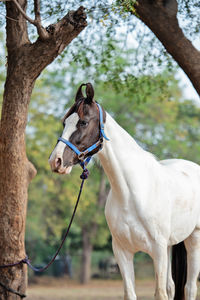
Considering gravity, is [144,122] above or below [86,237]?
above

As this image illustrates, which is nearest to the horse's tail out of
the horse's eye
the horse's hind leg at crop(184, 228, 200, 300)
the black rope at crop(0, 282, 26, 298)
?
the horse's hind leg at crop(184, 228, 200, 300)

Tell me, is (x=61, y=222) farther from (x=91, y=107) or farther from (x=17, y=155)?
(x=91, y=107)

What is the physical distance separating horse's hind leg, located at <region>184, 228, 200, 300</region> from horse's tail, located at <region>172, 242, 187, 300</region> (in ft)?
1.07

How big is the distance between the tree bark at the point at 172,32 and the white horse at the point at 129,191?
2493 mm

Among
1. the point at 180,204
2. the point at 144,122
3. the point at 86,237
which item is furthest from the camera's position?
the point at 86,237

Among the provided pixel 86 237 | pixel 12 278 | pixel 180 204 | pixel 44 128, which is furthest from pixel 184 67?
pixel 86 237

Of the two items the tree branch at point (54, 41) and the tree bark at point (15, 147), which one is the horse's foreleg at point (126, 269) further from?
the tree branch at point (54, 41)

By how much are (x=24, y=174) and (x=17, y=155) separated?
30cm

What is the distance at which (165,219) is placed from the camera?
432cm

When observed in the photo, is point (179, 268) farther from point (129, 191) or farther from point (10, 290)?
point (10, 290)

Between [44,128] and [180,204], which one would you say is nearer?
[180,204]

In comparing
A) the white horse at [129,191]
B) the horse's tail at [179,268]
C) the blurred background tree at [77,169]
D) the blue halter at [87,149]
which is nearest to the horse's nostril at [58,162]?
the white horse at [129,191]

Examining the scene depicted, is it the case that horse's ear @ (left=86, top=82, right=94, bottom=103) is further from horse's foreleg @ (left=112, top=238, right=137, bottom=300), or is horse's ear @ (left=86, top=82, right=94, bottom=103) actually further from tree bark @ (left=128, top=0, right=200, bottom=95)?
tree bark @ (left=128, top=0, right=200, bottom=95)

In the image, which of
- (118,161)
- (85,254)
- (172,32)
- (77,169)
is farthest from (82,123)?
(85,254)
